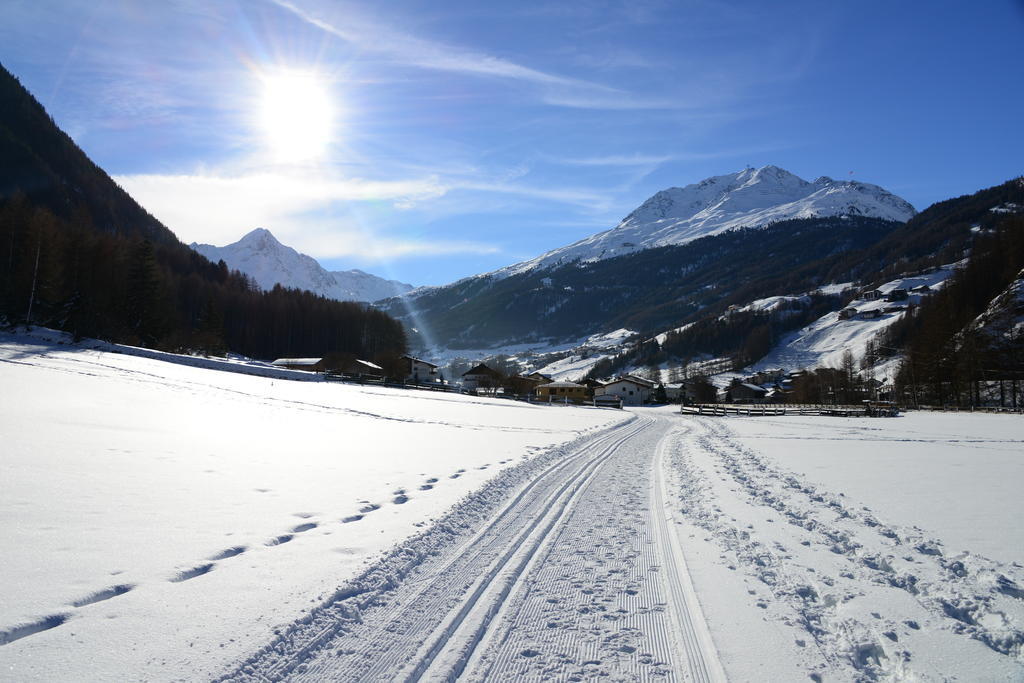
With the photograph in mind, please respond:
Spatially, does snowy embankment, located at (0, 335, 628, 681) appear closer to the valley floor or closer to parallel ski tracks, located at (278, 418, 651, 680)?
the valley floor

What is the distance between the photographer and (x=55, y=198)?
10106 cm

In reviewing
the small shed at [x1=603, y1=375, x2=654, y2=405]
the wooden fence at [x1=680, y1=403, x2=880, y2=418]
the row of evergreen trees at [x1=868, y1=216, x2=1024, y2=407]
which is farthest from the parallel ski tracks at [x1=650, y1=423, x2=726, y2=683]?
the small shed at [x1=603, y1=375, x2=654, y2=405]

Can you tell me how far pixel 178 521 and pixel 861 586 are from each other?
8627mm

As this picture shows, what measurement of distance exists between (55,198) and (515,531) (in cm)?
13689

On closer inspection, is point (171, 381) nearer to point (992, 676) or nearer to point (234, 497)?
point (234, 497)

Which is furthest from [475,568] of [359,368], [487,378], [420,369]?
[420,369]

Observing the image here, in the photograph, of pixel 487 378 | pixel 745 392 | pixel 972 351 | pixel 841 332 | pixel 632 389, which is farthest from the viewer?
pixel 841 332

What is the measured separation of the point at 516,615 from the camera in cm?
465

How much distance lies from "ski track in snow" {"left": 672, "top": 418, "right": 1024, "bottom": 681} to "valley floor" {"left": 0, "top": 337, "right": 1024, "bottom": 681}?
32mm

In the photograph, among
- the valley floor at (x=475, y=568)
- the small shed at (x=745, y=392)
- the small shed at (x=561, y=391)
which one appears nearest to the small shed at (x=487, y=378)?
the small shed at (x=561, y=391)

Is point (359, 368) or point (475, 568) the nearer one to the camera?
point (475, 568)

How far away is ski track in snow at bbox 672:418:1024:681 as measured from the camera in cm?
416

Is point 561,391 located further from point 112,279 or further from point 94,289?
point 94,289

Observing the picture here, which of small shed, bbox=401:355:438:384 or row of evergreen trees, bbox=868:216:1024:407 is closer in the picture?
row of evergreen trees, bbox=868:216:1024:407
